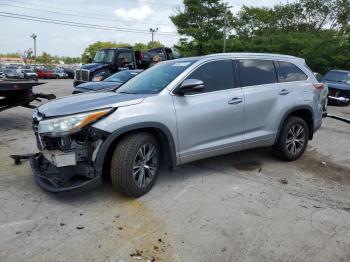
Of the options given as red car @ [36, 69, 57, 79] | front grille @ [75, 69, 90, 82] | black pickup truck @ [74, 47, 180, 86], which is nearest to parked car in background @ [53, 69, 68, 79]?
red car @ [36, 69, 57, 79]

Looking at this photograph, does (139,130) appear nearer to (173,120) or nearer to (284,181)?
(173,120)

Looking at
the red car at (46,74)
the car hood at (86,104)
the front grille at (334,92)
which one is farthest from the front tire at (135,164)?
the red car at (46,74)

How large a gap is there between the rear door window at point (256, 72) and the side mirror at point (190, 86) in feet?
3.27

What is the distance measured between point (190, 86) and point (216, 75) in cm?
75

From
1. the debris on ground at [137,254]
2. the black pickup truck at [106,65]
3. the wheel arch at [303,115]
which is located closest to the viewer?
the debris on ground at [137,254]

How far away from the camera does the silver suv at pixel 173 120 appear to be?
12.7 feet

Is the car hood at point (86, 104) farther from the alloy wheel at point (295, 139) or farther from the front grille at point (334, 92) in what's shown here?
the front grille at point (334, 92)

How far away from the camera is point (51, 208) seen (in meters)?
3.97

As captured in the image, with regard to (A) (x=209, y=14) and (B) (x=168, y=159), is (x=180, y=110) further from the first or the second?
(A) (x=209, y=14)

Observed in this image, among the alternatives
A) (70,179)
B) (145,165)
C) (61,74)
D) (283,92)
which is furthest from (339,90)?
(61,74)

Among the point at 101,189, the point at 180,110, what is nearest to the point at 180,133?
the point at 180,110

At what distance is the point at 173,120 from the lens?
4.32 meters

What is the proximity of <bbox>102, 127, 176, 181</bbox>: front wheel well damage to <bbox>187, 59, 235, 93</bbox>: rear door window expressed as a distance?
868mm

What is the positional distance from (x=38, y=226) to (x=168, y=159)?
5.49ft
